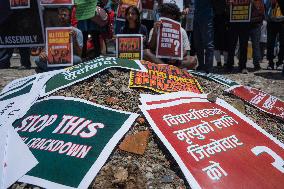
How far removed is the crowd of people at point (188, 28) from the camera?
5.04 metres

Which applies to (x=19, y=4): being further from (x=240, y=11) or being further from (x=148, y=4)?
(x=240, y=11)

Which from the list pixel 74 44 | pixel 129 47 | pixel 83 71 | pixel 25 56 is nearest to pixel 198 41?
pixel 129 47

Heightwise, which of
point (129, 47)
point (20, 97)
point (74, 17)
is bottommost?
point (20, 97)

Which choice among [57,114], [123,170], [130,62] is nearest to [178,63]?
[130,62]

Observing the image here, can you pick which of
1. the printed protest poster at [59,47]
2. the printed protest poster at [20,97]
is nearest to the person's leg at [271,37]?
the printed protest poster at [59,47]

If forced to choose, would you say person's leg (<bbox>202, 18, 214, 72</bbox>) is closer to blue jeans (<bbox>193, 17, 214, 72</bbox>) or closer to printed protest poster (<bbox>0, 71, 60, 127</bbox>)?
blue jeans (<bbox>193, 17, 214, 72</bbox>)

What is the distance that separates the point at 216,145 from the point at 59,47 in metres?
2.86

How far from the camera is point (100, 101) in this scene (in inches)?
118

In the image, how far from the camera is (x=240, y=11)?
605 centimetres

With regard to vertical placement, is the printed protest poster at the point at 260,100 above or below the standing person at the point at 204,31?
below

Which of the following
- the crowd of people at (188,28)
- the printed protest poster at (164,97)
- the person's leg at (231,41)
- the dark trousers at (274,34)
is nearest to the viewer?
the printed protest poster at (164,97)

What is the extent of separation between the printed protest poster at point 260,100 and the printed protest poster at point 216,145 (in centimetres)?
59

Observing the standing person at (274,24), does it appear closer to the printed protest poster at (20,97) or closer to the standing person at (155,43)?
the standing person at (155,43)

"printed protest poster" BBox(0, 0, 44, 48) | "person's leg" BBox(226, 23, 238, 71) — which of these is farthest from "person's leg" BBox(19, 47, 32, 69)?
"person's leg" BBox(226, 23, 238, 71)
